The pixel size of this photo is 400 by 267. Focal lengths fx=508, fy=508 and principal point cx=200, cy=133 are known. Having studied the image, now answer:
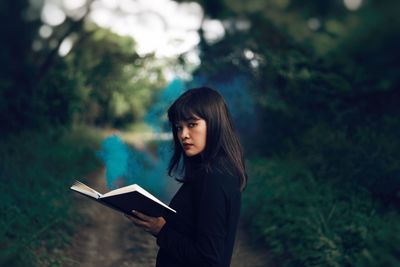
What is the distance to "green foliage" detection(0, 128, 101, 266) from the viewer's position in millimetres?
5227

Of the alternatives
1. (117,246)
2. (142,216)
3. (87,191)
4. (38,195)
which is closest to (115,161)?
(38,195)

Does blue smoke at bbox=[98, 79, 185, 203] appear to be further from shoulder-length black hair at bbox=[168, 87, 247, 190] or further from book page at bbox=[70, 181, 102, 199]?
shoulder-length black hair at bbox=[168, 87, 247, 190]

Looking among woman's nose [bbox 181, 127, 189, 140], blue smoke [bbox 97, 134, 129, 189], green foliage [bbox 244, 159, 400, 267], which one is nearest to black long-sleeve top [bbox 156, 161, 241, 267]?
woman's nose [bbox 181, 127, 189, 140]

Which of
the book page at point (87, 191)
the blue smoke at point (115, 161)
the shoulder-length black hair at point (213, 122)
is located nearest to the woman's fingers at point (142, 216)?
the book page at point (87, 191)

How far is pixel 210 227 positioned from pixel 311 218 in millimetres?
3810

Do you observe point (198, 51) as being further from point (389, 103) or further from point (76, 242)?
point (76, 242)

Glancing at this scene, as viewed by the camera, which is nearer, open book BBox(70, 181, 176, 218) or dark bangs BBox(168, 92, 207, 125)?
open book BBox(70, 181, 176, 218)

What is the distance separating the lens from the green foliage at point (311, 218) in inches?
197

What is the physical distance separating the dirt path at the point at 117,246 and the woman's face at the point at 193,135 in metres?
3.45

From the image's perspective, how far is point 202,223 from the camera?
7.35ft

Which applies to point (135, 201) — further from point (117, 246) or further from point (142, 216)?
point (117, 246)

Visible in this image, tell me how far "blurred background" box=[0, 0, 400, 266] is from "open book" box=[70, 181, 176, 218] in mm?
1559

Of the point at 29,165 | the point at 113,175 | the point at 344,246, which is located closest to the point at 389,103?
the point at 344,246

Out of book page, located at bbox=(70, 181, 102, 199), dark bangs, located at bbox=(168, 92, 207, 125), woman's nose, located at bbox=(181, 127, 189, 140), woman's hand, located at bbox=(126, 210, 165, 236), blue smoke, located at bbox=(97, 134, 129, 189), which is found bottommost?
blue smoke, located at bbox=(97, 134, 129, 189)
